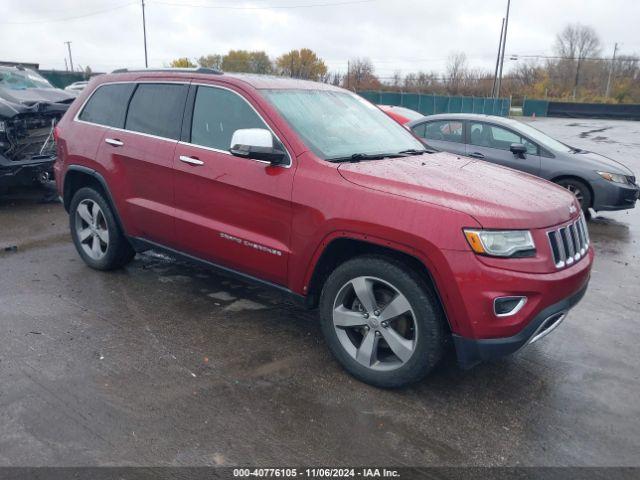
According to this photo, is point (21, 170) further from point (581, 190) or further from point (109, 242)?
point (581, 190)

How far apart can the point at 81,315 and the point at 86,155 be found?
1.53 metres

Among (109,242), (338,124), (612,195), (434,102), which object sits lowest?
(109,242)

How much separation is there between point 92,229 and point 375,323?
3236 mm

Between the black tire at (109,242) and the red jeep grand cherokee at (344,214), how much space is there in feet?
0.10

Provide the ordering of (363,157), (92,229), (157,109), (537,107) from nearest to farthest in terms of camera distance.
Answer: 1. (363,157)
2. (157,109)
3. (92,229)
4. (537,107)

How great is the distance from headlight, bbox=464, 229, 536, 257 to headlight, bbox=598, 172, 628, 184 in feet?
19.8

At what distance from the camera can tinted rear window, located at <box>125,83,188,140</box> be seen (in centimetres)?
435

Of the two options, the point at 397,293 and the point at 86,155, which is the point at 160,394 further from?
the point at 86,155

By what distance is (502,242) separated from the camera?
2.90 meters

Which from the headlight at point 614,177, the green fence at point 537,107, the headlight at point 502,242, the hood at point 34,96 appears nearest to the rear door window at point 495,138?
the headlight at point 614,177

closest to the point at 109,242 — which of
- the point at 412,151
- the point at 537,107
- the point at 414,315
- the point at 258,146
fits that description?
the point at 258,146

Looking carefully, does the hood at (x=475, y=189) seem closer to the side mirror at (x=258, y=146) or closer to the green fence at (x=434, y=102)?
the side mirror at (x=258, y=146)

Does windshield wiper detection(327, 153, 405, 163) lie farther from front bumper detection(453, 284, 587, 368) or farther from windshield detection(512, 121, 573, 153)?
windshield detection(512, 121, 573, 153)

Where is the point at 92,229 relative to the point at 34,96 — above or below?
below
